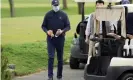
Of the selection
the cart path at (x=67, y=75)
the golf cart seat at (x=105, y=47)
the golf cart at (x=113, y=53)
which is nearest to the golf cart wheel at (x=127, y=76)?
the golf cart at (x=113, y=53)

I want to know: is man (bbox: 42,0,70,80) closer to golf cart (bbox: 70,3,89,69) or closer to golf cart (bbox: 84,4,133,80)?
golf cart (bbox: 70,3,89,69)

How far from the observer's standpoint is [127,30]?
31.9 ft

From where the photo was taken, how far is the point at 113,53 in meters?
9.84

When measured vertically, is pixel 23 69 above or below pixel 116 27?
below

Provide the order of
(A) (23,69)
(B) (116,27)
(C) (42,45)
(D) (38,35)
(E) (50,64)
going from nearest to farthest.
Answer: (B) (116,27), (E) (50,64), (A) (23,69), (C) (42,45), (D) (38,35)

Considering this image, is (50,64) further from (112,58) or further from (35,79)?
(112,58)

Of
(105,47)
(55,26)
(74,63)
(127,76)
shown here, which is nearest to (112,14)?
(105,47)

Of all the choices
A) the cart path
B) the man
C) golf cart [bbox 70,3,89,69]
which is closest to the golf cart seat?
the man

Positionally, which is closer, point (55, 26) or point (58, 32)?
point (58, 32)

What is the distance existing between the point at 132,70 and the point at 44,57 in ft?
19.9

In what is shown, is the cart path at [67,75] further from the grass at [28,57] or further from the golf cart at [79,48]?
the grass at [28,57]

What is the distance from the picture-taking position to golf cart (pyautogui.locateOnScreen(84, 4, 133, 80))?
9539mm

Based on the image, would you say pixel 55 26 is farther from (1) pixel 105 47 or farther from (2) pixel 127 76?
(2) pixel 127 76

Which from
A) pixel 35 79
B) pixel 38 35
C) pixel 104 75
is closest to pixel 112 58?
pixel 104 75
